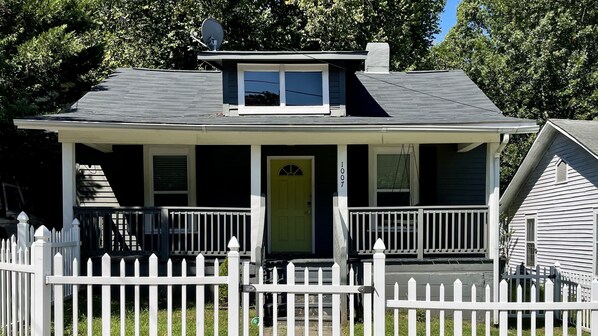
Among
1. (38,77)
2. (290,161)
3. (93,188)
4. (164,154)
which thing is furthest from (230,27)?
(290,161)

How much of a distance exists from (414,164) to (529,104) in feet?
43.9

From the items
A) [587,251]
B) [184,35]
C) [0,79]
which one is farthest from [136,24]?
[587,251]

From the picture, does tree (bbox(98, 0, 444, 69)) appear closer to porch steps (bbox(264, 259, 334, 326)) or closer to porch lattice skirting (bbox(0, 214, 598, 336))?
porch steps (bbox(264, 259, 334, 326))

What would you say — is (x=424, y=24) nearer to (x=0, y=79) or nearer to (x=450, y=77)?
(x=450, y=77)

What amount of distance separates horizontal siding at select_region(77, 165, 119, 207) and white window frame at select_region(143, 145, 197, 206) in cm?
146

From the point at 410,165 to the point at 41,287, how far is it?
29.0 feet

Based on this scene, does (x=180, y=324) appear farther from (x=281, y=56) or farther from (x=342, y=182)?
(x=281, y=56)

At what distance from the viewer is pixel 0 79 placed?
41.8 ft

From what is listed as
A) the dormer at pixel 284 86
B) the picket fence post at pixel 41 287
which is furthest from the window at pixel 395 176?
the picket fence post at pixel 41 287

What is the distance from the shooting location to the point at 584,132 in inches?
549

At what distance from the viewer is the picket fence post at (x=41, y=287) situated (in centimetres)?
546

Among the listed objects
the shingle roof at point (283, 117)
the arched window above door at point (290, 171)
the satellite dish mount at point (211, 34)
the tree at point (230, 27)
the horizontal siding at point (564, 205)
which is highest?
the tree at point (230, 27)

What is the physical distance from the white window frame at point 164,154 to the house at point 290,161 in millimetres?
21

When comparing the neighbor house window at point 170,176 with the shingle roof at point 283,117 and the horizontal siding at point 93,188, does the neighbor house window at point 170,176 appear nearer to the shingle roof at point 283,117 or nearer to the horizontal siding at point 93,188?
the shingle roof at point 283,117
